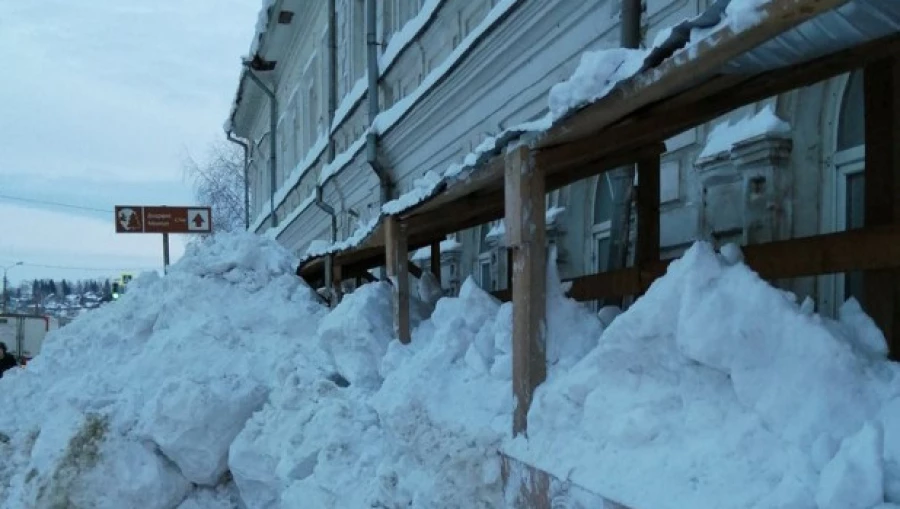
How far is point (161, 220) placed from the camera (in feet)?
41.7

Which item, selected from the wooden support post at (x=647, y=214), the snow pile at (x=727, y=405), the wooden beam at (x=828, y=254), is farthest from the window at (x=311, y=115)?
the snow pile at (x=727, y=405)

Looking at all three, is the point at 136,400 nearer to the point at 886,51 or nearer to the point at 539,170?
the point at 539,170

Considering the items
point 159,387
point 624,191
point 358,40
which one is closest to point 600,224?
point 624,191

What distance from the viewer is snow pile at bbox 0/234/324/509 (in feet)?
Result: 17.3

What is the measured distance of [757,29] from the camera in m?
1.90

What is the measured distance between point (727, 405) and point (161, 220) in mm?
11704

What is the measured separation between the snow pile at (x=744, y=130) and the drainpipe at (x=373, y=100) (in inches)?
221

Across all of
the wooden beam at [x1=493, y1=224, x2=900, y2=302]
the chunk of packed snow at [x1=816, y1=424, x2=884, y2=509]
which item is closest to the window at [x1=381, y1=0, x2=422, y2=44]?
the wooden beam at [x1=493, y1=224, x2=900, y2=302]

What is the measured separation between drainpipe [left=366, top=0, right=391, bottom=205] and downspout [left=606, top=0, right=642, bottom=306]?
5.09 metres

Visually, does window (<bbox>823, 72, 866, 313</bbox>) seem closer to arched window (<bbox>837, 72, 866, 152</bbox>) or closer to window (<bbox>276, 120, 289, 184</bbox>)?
arched window (<bbox>837, 72, 866, 152</bbox>)

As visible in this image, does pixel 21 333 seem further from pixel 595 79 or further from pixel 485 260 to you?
pixel 595 79

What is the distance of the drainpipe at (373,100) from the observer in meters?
9.36

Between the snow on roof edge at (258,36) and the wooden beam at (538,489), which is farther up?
the snow on roof edge at (258,36)

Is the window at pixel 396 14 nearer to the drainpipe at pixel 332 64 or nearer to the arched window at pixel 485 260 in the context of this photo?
the drainpipe at pixel 332 64
